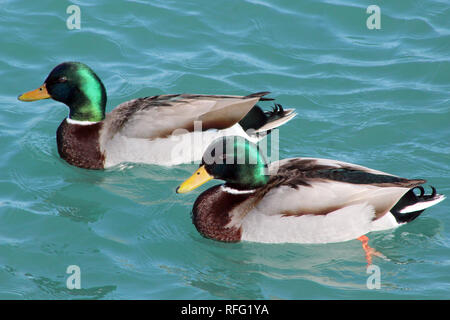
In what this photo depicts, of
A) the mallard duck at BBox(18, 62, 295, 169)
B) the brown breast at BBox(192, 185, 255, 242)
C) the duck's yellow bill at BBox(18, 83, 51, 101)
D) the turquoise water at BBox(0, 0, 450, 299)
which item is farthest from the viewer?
the duck's yellow bill at BBox(18, 83, 51, 101)

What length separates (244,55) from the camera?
10.9m

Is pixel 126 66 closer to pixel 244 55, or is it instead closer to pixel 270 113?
pixel 244 55

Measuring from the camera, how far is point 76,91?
29.5ft

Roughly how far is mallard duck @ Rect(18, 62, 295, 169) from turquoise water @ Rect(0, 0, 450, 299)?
0.66ft

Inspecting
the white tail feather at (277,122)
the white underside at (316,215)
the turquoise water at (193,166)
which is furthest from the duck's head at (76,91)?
→ the white underside at (316,215)

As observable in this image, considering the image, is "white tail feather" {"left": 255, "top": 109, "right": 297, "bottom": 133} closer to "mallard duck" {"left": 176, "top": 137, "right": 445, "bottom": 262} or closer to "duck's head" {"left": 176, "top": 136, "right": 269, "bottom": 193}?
"mallard duck" {"left": 176, "top": 137, "right": 445, "bottom": 262}

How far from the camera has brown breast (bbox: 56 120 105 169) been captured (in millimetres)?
8852

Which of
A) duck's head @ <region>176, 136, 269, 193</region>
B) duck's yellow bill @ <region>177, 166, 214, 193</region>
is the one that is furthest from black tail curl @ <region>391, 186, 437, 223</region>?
duck's yellow bill @ <region>177, 166, 214, 193</region>

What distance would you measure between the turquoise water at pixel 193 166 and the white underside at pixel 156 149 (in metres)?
0.14

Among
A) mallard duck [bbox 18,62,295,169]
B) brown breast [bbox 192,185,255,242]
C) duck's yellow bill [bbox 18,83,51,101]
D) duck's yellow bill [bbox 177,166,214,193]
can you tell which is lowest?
brown breast [bbox 192,185,255,242]

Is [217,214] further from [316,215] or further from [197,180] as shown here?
[316,215]

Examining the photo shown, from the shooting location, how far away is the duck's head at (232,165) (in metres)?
7.36

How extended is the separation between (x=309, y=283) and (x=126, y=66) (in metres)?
5.07

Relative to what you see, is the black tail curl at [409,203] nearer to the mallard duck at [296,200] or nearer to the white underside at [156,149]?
the mallard duck at [296,200]
